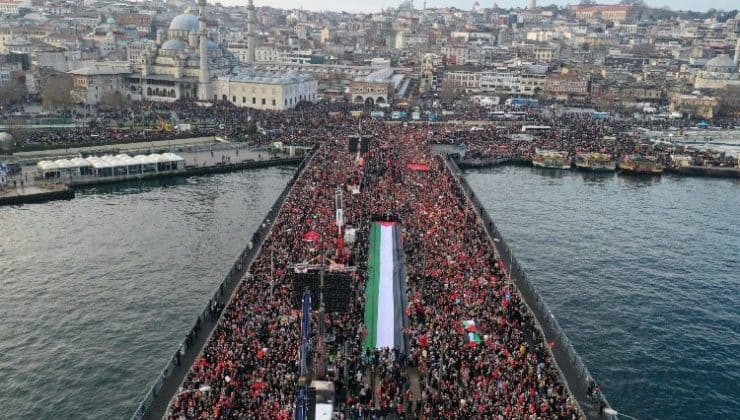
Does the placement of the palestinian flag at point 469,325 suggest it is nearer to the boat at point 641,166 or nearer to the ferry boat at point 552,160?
the ferry boat at point 552,160

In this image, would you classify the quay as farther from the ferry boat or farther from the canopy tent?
the ferry boat

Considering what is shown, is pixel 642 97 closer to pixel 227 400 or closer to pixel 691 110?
pixel 691 110

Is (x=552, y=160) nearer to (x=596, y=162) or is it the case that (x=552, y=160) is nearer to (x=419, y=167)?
(x=596, y=162)

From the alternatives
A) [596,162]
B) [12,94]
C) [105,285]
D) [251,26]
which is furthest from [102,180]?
[251,26]

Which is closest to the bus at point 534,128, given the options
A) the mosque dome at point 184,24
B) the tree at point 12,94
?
the tree at point 12,94

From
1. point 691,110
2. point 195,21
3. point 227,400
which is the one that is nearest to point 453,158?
point 227,400

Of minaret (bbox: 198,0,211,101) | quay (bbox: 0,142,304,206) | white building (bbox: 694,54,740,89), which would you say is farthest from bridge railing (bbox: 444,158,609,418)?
white building (bbox: 694,54,740,89)
